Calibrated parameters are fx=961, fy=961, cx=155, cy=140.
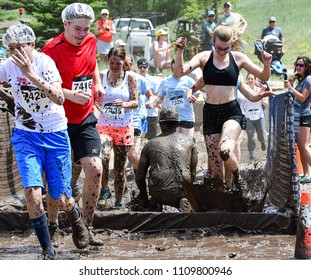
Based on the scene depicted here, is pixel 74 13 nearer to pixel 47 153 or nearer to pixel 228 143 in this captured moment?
pixel 47 153

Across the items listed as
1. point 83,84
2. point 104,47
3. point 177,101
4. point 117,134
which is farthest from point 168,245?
point 104,47

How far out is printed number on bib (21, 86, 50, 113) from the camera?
7.76m

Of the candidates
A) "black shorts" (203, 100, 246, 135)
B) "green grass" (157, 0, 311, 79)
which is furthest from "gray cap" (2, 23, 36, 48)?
"green grass" (157, 0, 311, 79)

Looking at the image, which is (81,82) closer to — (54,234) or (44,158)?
(44,158)

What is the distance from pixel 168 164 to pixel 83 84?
1.90 m

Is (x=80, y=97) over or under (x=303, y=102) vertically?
over

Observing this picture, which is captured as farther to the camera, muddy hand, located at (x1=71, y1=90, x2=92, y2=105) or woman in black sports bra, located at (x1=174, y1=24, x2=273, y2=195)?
woman in black sports bra, located at (x1=174, y1=24, x2=273, y2=195)

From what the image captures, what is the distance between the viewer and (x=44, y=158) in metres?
7.95

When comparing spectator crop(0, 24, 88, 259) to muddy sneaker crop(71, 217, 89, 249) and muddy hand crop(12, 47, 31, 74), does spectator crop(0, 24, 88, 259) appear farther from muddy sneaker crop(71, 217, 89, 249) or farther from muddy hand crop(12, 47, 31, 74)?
muddy sneaker crop(71, 217, 89, 249)

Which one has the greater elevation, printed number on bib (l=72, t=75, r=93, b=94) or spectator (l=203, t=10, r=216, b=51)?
printed number on bib (l=72, t=75, r=93, b=94)

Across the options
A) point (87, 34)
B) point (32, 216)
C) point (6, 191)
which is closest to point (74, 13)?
point (87, 34)

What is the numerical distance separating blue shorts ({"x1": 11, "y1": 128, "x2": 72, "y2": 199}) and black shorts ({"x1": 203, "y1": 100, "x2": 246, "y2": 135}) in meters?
2.60

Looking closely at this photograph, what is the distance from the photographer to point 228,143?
9.90 meters

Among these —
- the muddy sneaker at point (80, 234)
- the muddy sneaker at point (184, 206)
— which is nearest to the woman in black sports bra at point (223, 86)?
the muddy sneaker at point (184, 206)
